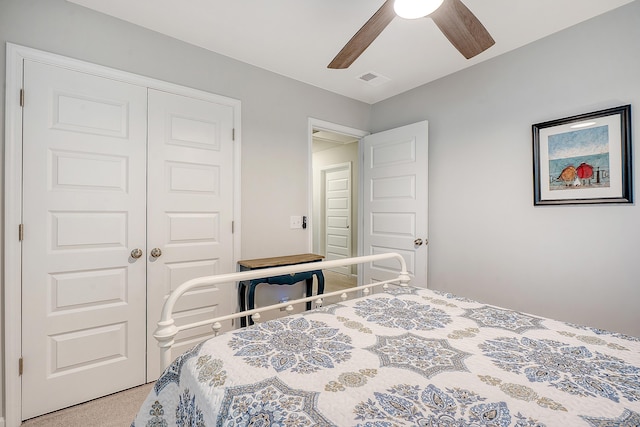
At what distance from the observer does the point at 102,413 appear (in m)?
1.78

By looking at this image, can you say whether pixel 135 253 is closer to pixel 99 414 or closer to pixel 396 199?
pixel 99 414

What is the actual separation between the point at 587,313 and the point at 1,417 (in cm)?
356

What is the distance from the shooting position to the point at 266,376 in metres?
0.89

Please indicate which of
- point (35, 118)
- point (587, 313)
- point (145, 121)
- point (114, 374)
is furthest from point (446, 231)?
point (35, 118)

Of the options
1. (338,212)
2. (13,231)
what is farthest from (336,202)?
(13,231)

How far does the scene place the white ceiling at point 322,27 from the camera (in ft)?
6.04

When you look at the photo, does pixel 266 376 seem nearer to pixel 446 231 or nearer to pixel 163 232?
pixel 163 232

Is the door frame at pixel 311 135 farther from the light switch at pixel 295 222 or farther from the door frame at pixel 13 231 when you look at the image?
the door frame at pixel 13 231

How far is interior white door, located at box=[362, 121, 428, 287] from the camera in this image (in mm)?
2846

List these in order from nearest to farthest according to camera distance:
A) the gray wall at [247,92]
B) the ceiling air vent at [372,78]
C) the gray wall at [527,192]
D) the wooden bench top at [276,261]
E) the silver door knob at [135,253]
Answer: the gray wall at [247,92], the gray wall at [527,192], the silver door knob at [135,253], the wooden bench top at [276,261], the ceiling air vent at [372,78]

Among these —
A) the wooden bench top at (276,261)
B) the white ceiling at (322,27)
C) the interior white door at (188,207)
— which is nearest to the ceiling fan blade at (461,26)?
the white ceiling at (322,27)

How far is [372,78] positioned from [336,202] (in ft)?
9.63

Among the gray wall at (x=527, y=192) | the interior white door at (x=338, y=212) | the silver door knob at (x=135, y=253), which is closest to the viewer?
the gray wall at (x=527, y=192)

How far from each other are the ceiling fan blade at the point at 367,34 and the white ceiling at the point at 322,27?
35 cm
